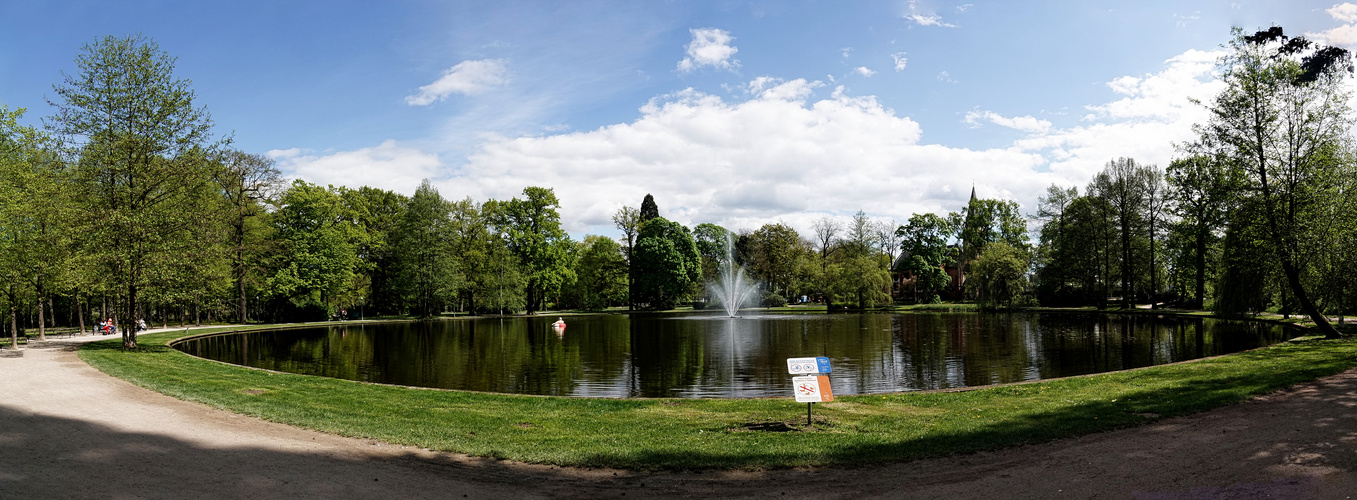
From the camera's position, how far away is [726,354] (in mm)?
27016

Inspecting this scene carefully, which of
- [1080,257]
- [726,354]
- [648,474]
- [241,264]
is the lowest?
[726,354]

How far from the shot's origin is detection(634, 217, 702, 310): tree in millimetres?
78875

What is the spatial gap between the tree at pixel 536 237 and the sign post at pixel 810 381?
60.5 m

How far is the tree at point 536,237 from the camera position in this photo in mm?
71250

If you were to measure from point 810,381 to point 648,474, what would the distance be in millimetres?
4172

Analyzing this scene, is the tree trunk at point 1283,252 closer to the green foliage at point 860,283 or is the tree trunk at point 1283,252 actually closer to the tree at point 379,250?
the green foliage at point 860,283

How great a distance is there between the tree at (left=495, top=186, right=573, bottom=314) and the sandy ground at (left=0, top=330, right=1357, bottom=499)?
60.4m

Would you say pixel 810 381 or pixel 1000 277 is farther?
pixel 1000 277

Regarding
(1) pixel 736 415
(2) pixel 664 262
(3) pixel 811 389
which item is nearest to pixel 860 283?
(2) pixel 664 262

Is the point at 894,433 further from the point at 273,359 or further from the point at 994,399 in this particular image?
the point at 273,359

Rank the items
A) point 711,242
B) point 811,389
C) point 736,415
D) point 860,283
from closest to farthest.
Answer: point 811,389, point 736,415, point 860,283, point 711,242

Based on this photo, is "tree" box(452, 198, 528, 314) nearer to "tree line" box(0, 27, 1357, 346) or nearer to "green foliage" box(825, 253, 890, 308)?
"tree line" box(0, 27, 1357, 346)

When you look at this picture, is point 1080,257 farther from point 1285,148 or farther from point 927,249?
point 1285,148

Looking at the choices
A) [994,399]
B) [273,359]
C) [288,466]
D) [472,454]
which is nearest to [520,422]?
[472,454]
